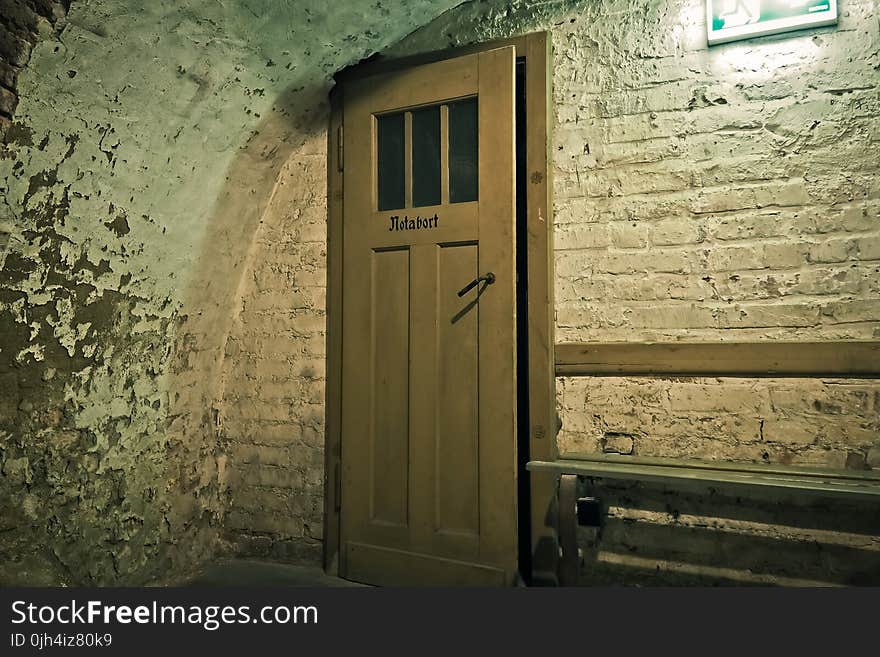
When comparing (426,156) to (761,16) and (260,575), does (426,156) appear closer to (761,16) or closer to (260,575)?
(761,16)

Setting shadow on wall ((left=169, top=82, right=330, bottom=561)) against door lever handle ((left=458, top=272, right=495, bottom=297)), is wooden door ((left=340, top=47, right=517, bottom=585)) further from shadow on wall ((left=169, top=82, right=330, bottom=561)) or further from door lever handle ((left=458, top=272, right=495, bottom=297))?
shadow on wall ((left=169, top=82, right=330, bottom=561))

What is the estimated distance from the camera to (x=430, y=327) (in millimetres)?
2541

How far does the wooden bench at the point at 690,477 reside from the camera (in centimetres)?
187

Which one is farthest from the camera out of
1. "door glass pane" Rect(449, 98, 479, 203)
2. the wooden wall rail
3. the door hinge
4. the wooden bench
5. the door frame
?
the door hinge

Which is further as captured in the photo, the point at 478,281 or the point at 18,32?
the point at 478,281

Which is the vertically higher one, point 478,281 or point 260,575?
point 478,281

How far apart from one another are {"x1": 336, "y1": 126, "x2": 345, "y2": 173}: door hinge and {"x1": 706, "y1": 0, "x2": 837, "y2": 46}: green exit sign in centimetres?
156

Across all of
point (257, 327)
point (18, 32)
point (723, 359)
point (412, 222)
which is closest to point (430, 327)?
point (412, 222)

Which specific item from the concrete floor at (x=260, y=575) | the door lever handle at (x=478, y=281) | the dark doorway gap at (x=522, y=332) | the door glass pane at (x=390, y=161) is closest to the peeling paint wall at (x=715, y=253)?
the dark doorway gap at (x=522, y=332)

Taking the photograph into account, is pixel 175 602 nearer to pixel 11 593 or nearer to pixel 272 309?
pixel 11 593

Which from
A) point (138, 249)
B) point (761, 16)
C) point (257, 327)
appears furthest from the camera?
point (257, 327)

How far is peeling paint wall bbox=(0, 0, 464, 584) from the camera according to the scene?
1.96 metres

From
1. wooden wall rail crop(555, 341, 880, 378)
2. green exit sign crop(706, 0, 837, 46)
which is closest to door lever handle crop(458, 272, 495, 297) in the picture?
wooden wall rail crop(555, 341, 880, 378)

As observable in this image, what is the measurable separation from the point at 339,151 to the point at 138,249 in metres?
0.97
